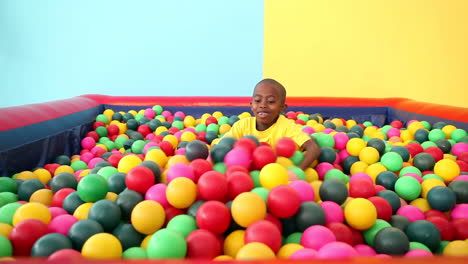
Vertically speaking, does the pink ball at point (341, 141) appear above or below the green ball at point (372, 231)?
above

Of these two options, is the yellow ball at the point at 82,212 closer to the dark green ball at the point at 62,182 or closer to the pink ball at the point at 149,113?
the dark green ball at the point at 62,182

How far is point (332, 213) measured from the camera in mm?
955

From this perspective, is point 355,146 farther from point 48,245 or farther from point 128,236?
point 48,245

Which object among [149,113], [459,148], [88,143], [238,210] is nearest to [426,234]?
[238,210]

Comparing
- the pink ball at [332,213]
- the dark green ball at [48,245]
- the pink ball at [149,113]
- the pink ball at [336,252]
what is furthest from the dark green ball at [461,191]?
the pink ball at [149,113]

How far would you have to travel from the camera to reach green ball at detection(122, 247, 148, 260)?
787 millimetres

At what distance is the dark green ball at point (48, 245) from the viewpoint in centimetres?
74

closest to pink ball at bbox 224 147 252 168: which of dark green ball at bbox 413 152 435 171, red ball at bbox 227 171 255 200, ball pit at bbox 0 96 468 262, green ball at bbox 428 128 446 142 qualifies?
ball pit at bbox 0 96 468 262

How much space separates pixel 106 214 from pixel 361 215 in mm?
647

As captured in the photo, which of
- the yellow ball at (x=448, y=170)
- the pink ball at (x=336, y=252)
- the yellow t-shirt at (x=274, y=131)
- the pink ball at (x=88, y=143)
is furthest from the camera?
the pink ball at (x=88, y=143)

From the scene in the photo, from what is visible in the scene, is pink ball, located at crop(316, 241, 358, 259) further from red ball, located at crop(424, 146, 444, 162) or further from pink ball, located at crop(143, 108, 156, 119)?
pink ball, located at crop(143, 108, 156, 119)

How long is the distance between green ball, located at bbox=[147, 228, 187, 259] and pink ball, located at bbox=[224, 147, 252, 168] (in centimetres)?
43

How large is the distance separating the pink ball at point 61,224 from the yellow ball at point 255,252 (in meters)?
0.46

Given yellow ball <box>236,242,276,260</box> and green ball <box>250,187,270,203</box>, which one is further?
green ball <box>250,187,270,203</box>
